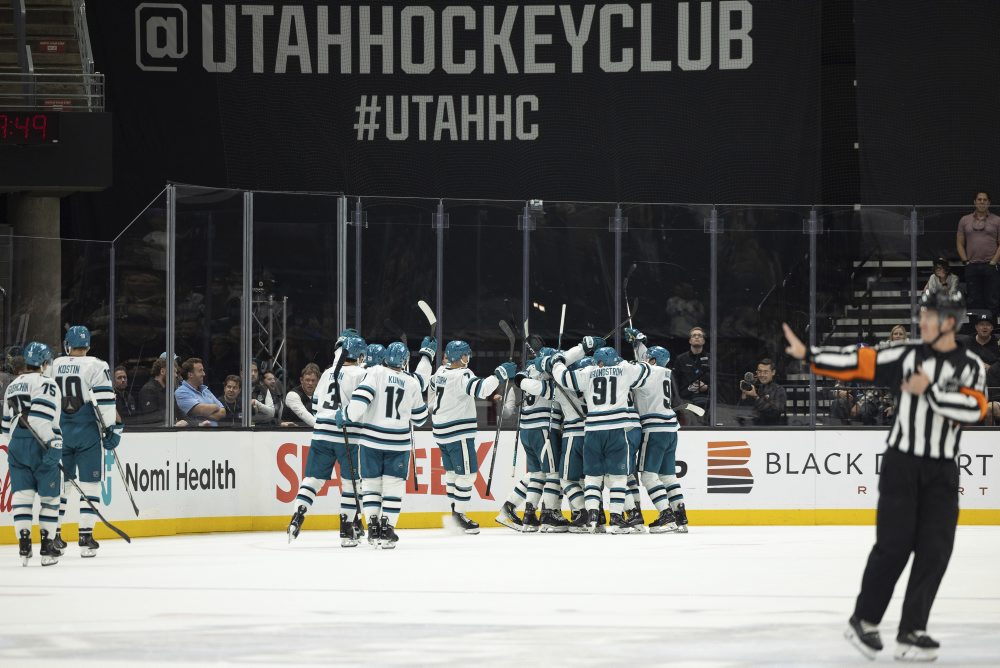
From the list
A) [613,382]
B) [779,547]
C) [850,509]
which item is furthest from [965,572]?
[850,509]

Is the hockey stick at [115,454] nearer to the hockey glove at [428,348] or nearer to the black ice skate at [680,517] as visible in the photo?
the hockey glove at [428,348]

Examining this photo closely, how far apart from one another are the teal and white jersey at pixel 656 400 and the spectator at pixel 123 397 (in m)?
3.78

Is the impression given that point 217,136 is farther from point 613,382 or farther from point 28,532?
point 28,532

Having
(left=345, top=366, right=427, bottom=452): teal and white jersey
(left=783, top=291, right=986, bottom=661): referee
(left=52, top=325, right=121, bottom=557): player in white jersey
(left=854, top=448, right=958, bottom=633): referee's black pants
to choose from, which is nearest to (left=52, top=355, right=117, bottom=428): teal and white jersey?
(left=52, top=325, right=121, bottom=557): player in white jersey

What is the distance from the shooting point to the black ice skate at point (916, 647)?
5.54 metres

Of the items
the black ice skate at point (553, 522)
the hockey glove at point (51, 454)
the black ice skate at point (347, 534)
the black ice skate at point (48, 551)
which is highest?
the hockey glove at point (51, 454)

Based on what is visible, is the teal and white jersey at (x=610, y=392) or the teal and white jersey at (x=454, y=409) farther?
the teal and white jersey at (x=454, y=409)

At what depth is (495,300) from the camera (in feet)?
43.8

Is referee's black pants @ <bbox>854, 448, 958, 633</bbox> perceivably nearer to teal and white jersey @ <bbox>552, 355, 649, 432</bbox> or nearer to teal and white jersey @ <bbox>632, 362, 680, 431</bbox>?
teal and white jersey @ <bbox>552, 355, 649, 432</bbox>

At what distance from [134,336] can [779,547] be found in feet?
16.2

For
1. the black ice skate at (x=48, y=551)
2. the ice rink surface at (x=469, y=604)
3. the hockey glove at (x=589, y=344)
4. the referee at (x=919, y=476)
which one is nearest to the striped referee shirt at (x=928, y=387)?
the referee at (x=919, y=476)

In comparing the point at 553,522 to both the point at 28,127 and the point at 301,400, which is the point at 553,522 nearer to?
the point at 301,400

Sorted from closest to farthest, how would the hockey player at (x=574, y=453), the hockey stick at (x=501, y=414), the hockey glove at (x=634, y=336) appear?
the hockey player at (x=574, y=453)
the hockey glove at (x=634, y=336)
the hockey stick at (x=501, y=414)

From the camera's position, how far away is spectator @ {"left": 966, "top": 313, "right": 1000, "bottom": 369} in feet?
Answer: 44.6
